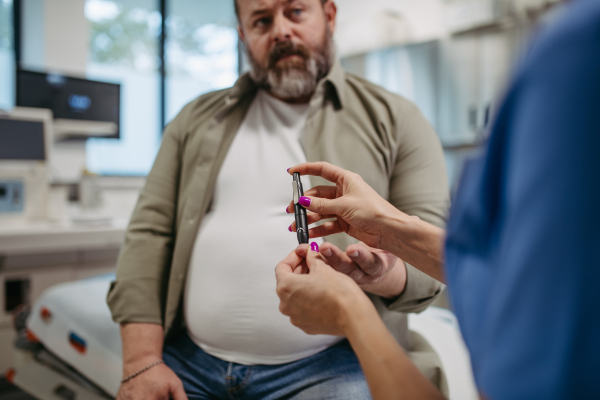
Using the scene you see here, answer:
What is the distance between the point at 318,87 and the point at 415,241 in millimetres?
499

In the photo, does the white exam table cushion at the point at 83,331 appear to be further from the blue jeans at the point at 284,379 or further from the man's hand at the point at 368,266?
the man's hand at the point at 368,266

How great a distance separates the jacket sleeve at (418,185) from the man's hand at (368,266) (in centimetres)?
4

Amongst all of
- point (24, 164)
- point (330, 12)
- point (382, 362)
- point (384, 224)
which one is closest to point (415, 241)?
point (384, 224)

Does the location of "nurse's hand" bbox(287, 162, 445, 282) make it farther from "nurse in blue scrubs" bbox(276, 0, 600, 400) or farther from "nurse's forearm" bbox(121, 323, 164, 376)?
"nurse's forearm" bbox(121, 323, 164, 376)

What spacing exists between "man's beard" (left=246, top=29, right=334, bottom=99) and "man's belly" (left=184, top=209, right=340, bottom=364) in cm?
33

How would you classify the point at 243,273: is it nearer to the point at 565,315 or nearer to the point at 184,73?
the point at 565,315

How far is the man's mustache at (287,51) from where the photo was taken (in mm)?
1016

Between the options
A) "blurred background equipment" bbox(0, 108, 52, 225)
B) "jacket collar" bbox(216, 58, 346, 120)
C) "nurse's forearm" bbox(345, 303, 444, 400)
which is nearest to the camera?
"nurse's forearm" bbox(345, 303, 444, 400)

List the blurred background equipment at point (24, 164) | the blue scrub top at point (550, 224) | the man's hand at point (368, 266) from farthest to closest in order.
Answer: the blurred background equipment at point (24, 164) → the man's hand at point (368, 266) → the blue scrub top at point (550, 224)

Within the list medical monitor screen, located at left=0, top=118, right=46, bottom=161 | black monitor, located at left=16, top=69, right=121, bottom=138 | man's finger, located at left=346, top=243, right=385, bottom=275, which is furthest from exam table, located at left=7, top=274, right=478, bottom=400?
black monitor, located at left=16, top=69, right=121, bottom=138

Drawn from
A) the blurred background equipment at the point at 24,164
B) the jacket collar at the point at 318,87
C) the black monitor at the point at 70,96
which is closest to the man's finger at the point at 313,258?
the jacket collar at the point at 318,87

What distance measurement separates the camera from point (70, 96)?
2.44 metres

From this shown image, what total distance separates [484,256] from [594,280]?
7 cm

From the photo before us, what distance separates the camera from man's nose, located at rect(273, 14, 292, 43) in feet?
3.27
